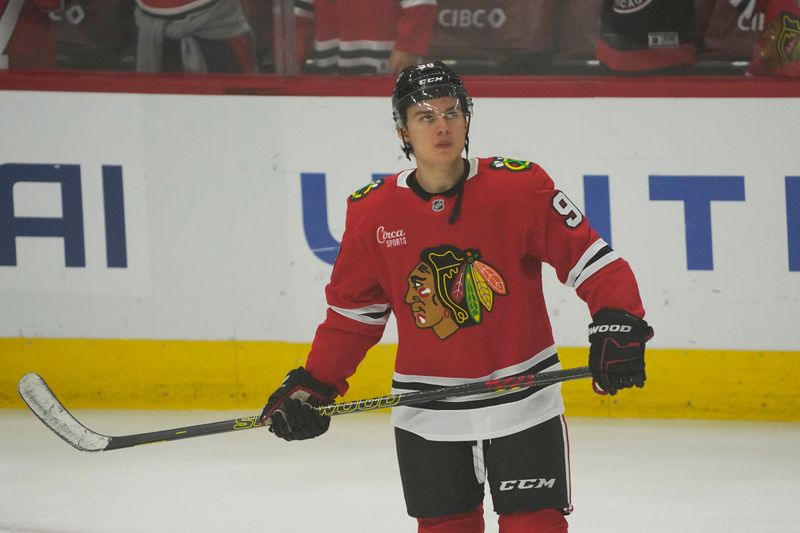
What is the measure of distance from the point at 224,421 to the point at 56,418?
47cm

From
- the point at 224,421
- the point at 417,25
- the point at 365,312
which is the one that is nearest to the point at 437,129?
the point at 365,312

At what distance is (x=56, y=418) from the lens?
2.93 meters

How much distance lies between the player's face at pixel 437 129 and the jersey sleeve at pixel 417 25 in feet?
7.60

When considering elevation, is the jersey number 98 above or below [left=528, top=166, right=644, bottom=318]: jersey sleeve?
above

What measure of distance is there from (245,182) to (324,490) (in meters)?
1.33

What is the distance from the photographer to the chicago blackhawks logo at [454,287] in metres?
2.24

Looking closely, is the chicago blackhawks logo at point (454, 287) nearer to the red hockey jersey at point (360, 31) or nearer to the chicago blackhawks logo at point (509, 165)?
the chicago blackhawks logo at point (509, 165)

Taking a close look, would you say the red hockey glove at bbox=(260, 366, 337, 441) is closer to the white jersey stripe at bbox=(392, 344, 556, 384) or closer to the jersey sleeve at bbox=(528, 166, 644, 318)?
the white jersey stripe at bbox=(392, 344, 556, 384)

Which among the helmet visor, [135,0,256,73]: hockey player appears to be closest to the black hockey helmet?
the helmet visor

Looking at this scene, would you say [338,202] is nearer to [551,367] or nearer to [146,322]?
[146,322]

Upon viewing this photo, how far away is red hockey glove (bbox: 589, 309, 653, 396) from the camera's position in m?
2.16

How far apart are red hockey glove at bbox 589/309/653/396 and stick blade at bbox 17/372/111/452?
1.20 meters

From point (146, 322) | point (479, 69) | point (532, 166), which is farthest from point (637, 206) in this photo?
point (532, 166)

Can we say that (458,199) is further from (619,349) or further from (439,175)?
(619,349)
